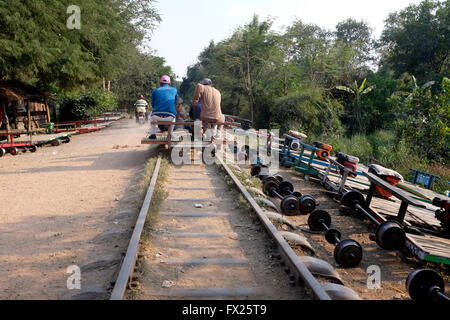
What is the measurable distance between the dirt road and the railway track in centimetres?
43

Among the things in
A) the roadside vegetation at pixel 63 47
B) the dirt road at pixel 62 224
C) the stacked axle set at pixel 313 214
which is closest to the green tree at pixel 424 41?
the roadside vegetation at pixel 63 47

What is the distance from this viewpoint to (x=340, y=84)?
26.9 meters

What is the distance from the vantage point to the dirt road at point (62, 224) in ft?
11.6

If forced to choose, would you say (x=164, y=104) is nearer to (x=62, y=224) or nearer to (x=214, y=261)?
(x=62, y=224)

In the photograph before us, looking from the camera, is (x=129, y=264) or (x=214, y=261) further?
(x=214, y=261)

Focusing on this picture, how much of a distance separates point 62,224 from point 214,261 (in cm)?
271

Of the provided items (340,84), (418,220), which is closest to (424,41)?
(340,84)

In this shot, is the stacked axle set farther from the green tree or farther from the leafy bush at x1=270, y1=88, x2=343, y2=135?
the green tree

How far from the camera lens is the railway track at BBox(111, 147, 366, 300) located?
3.18 m

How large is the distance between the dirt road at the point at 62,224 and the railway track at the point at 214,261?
430mm

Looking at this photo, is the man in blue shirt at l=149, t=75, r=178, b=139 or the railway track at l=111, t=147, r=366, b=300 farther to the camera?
the man in blue shirt at l=149, t=75, r=178, b=139

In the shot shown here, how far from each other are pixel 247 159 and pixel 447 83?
10.6m

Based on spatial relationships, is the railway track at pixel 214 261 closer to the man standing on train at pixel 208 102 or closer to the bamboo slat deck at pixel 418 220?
the bamboo slat deck at pixel 418 220

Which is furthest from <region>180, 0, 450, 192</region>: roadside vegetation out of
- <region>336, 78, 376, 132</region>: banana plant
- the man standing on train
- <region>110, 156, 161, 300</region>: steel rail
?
<region>110, 156, 161, 300</region>: steel rail
